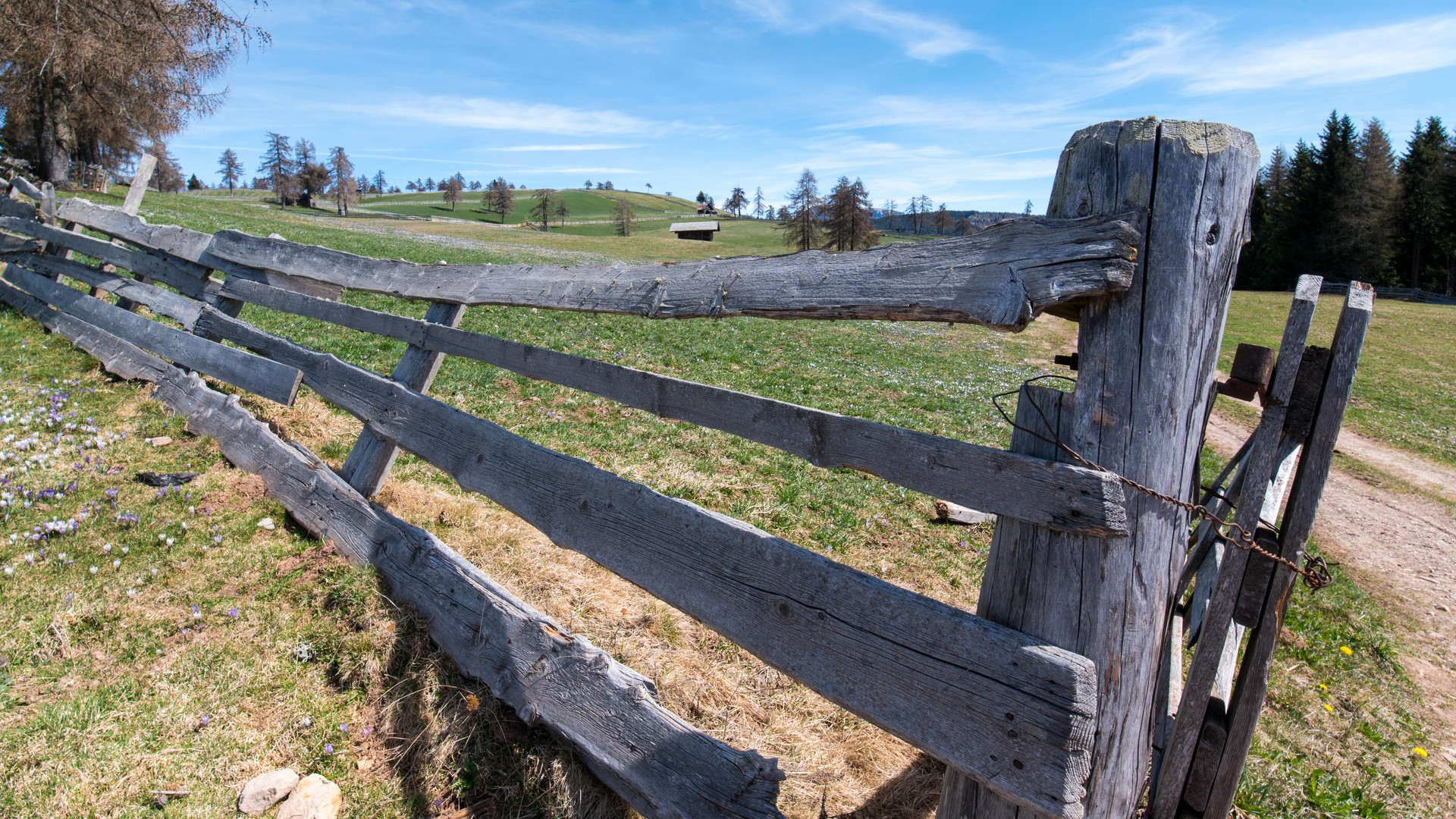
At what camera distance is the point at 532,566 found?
466 cm

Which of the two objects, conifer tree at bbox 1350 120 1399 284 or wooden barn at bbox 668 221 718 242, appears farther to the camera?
wooden barn at bbox 668 221 718 242

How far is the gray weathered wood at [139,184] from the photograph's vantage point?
29.9 feet

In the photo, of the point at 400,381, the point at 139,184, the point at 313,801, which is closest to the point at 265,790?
the point at 313,801

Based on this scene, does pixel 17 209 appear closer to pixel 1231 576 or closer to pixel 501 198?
pixel 1231 576

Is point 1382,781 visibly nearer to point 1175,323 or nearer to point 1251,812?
point 1251,812

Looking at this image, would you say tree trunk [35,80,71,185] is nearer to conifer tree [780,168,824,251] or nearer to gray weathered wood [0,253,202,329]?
gray weathered wood [0,253,202,329]

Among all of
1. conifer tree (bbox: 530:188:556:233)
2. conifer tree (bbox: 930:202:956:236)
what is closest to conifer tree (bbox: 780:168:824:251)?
conifer tree (bbox: 530:188:556:233)

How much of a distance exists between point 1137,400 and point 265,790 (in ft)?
11.5

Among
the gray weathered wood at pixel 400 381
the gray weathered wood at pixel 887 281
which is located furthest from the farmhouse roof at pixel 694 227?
the gray weathered wood at pixel 887 281

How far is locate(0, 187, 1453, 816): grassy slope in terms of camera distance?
3.02 metres

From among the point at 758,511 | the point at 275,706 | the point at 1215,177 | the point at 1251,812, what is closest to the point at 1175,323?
the point at 1215,177

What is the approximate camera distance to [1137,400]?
1.79m

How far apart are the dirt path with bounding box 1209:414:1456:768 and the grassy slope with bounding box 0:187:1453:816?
26 centimetres

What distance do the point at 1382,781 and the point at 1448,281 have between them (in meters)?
76.3
